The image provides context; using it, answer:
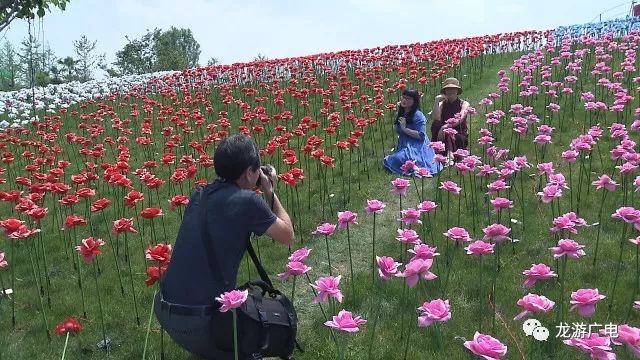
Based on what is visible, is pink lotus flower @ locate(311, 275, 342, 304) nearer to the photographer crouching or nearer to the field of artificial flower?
the field of artificial flower

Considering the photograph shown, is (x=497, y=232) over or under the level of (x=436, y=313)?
over

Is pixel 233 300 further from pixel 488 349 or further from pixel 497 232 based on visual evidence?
pixel 497 232

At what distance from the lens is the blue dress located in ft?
29.3

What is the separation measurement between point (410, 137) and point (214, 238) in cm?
592

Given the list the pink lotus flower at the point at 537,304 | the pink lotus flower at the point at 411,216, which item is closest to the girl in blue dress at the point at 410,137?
the pink lotus flower at the point at 411,216

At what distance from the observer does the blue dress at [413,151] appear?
895 centimetres

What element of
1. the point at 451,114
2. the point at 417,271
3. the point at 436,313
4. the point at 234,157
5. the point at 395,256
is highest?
the point at 234,157

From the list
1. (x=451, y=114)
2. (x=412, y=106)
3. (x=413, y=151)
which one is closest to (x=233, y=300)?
(x=413, y=151)

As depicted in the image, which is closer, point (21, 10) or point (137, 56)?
point (21, 10)

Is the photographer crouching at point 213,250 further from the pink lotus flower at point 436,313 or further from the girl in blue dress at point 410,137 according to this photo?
the girl in blue dress at point 410,137

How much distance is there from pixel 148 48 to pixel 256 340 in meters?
46.3

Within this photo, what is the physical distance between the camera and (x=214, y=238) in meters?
3.68

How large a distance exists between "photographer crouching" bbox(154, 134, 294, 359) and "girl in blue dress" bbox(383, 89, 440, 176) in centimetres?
542

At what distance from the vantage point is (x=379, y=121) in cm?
1201
